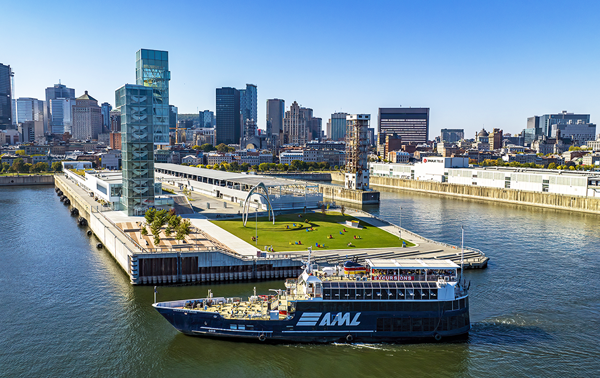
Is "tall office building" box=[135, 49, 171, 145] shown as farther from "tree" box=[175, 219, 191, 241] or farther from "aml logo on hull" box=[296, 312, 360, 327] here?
"aml logo on hull" box=[296, 312, 360, 327]

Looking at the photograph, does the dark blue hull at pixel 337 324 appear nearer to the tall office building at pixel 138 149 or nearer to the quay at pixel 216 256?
the quay at pixel 216 256

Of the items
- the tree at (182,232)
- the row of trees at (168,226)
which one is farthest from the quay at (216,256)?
the row of trees at (168,226)

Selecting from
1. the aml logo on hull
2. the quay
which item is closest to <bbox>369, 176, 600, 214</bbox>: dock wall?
the quay

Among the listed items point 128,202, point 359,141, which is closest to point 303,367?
point 128,202

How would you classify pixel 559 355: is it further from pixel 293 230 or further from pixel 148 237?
pixel 148 237

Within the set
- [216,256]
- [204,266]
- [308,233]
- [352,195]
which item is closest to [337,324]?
[216,256]

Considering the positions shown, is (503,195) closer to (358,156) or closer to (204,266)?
(358,156)
